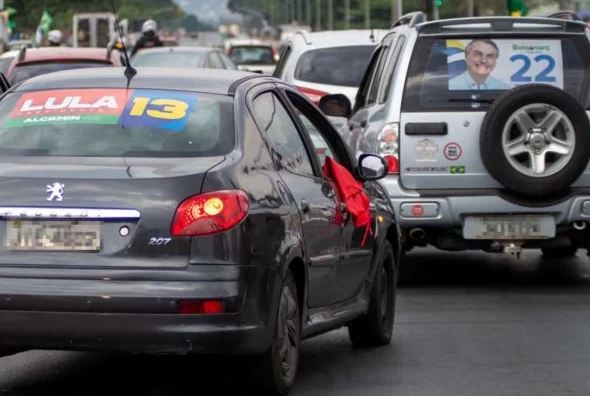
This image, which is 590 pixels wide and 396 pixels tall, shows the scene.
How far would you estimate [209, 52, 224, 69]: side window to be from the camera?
26172 mm

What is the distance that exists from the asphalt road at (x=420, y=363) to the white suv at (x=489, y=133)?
1.81 ft

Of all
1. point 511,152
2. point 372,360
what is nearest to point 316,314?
point 372,360

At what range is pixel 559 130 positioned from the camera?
36.6 ft

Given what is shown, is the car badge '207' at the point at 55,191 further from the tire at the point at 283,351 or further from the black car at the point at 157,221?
the tire at the point at 283,351

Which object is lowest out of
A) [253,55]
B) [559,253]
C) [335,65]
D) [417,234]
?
[253,55]

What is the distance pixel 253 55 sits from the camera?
45.5m

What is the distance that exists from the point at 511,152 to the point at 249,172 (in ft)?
14.8

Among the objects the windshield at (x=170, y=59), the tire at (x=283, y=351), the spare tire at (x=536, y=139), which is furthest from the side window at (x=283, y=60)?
the tire at (x=283, y=351)

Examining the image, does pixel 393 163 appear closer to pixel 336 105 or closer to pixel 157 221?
pixel 336 105

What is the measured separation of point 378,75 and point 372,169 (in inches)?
A: 159

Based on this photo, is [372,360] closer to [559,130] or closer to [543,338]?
[543,338]

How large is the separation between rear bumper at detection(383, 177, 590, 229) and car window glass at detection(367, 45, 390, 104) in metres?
1.27

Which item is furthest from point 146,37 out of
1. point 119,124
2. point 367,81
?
point 119,124

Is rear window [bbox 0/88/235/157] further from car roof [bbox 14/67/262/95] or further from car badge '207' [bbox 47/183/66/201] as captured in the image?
car badge '207' [bbox 47/183/66/201]
